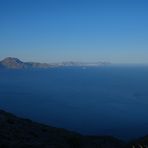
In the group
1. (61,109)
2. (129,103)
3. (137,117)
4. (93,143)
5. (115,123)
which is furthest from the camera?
(129,103)

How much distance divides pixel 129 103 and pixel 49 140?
300ft

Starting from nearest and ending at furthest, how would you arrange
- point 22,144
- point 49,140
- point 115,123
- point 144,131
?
point 22,144, point 49,140, point 144,131, point 115,123

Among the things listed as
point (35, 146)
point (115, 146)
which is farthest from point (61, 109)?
point (35, 146)

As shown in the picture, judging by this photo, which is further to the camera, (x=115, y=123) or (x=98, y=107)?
(x=98, y=107)

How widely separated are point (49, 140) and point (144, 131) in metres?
50.5

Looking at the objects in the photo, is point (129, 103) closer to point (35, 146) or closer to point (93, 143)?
point (93, 143)

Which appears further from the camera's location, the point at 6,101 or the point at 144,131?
the point at 6,101

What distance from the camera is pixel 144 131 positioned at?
68.5 metres

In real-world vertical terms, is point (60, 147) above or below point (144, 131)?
above

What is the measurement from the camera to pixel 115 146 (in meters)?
26.2

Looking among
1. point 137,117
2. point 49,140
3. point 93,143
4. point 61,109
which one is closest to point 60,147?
point 49,140

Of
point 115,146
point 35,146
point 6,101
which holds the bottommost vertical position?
point 6,101

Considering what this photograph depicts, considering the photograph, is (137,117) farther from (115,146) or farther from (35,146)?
(35,146)

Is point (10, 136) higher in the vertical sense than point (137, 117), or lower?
higher
